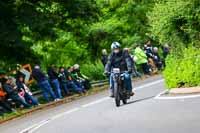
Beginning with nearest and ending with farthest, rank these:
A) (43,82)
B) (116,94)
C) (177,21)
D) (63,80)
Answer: (116,94), (177,21), (43,82), (63,80)

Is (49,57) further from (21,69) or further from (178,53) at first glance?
(178,53)

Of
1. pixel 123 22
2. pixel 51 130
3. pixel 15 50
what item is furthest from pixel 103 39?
pixel 51 130

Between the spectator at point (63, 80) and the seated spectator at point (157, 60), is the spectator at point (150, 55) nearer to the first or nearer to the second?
the seated spectator at point (157, 60)

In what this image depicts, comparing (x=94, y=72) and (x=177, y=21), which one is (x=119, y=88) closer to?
(x=177, y=21)

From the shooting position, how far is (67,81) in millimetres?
29188

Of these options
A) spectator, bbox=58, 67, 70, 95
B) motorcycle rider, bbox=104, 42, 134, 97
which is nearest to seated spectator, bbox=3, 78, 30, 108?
spectator, bbox=58, 67, 70, 95

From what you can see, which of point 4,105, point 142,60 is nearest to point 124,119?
point 4,105

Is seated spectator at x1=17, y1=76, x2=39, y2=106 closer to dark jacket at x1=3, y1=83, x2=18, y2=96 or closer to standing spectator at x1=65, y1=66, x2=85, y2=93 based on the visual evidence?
dark jacket at x1=3, y1=83, x2=18, y2=96

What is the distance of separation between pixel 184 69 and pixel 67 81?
9788 millimetres

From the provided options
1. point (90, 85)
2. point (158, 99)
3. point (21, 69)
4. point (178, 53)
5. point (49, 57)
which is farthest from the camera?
point (49, 57)

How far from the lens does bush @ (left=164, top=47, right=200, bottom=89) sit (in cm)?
1975

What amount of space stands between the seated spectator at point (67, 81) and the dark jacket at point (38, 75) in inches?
66.0

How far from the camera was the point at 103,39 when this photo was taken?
40594 millimetres

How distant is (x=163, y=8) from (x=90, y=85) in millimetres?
9124
